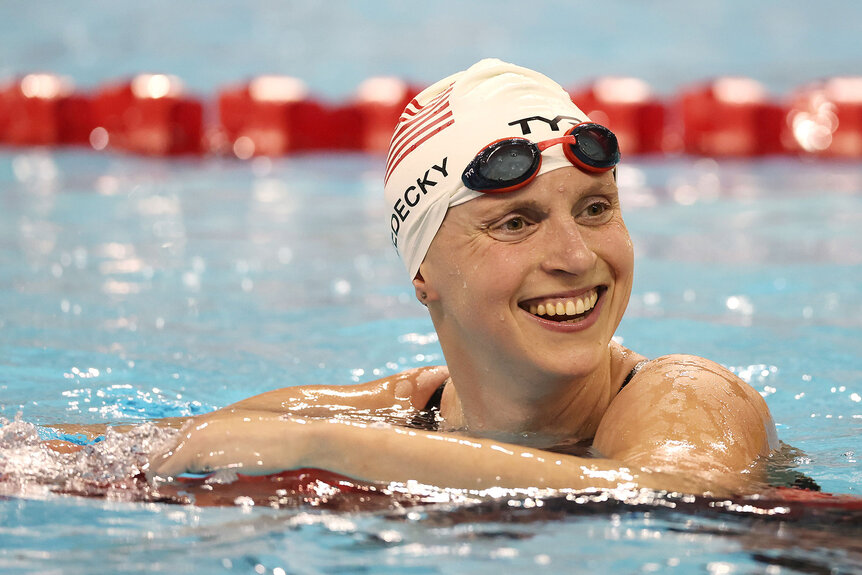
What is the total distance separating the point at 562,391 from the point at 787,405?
1829mm

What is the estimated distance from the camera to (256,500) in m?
2.40

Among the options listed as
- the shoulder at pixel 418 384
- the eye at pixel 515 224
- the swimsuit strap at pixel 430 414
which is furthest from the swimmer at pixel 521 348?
the shoulder at pixel 418 384

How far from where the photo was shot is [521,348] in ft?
8.29

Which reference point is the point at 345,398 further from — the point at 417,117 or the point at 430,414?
the point at 417,117

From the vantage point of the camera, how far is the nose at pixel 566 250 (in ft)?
8.04

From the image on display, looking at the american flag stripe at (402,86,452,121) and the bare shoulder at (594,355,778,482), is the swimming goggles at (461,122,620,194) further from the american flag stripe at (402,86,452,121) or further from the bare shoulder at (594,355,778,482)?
the bare shoulder at (594,355,778,482)

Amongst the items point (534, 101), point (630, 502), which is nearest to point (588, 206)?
point (534, 101)

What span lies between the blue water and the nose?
0.54 meters

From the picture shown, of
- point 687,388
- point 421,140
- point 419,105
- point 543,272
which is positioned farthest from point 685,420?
point 419,105

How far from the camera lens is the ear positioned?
2723mm

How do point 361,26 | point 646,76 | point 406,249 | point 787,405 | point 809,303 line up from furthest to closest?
point 361,26 → point 646,76 → point 809,303 → point 787,405 → point 406,249

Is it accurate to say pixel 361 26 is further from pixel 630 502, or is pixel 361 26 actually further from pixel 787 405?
pixel 630 502

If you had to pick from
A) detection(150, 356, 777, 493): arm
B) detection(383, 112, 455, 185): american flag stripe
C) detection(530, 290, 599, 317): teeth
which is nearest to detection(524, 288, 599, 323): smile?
detection(530, 290, 599, 317): teeth

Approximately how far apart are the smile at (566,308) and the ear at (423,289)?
28 cm
